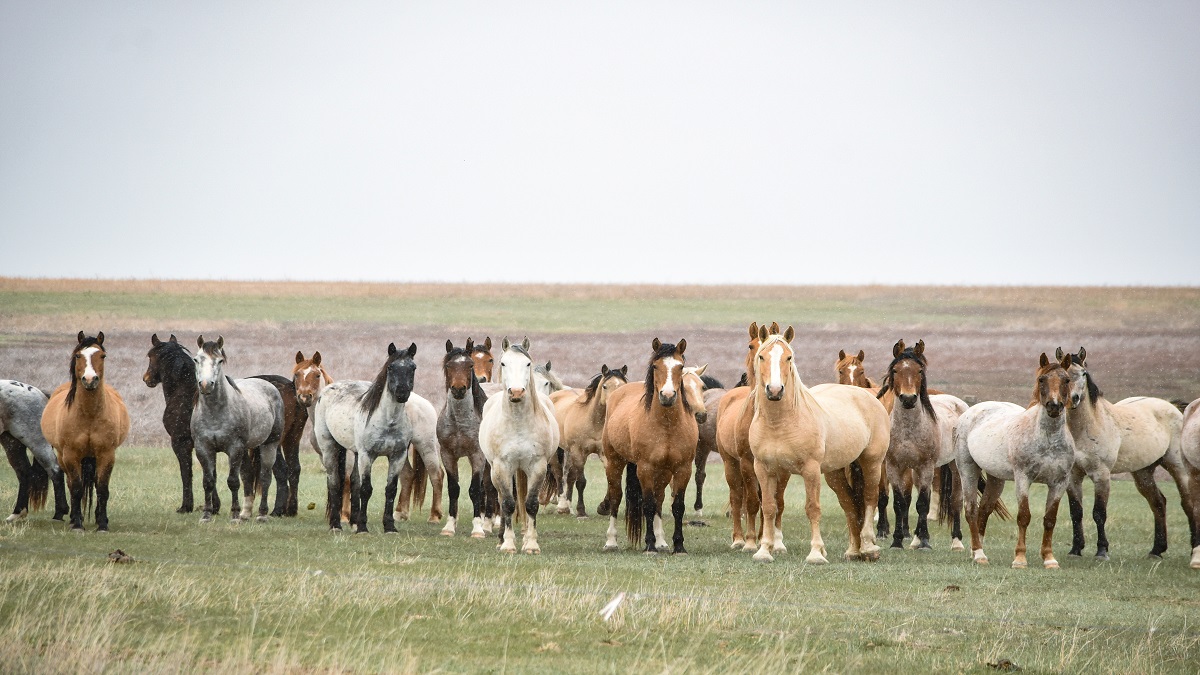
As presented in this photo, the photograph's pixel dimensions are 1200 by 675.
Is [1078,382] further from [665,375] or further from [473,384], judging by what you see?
[473,384]

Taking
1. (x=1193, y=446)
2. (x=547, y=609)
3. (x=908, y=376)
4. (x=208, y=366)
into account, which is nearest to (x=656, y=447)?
(x=908, y=376)

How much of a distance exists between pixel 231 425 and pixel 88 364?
229 centimetres

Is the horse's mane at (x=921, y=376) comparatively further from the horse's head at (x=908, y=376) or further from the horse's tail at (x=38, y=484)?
the horse's tail at (x=38, y=484)

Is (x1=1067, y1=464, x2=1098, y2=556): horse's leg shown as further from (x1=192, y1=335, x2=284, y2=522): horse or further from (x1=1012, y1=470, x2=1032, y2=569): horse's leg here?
(x1=192, y1=335, x2=284, y2=522): horse

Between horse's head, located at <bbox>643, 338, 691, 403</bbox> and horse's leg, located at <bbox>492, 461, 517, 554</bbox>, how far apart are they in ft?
5.44

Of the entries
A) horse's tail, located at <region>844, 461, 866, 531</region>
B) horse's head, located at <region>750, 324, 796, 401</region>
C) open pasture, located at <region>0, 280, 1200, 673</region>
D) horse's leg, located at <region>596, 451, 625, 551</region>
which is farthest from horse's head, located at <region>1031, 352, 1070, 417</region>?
horse's leg, located at <region>596, 451, 625, 551</region>

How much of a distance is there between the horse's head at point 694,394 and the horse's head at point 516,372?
169cm

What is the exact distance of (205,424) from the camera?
15234mm

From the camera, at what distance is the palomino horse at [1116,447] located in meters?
12.9

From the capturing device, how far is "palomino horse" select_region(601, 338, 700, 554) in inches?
503

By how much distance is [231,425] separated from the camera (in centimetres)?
1534

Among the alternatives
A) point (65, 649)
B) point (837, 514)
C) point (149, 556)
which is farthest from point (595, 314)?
point (65, 649)

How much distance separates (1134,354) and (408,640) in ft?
140

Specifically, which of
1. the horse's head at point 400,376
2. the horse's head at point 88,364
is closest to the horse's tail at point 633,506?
the horse's head at point 400,376
